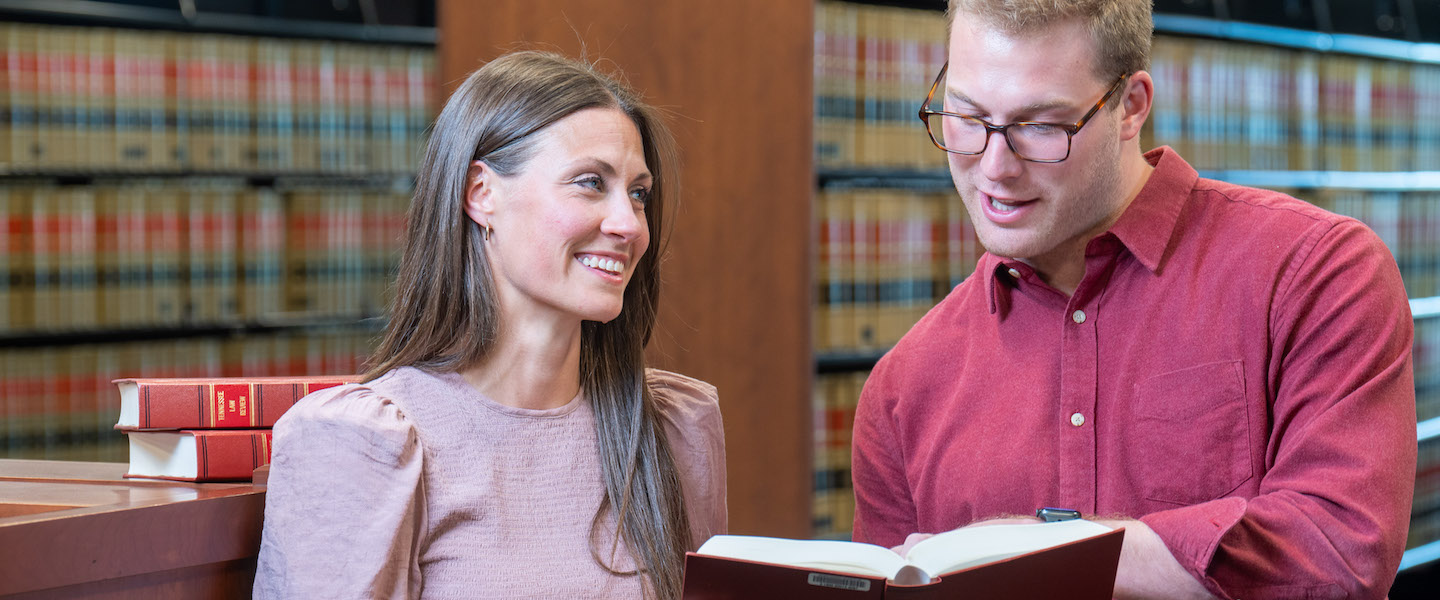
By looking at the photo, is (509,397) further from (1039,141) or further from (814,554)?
(1039,141)

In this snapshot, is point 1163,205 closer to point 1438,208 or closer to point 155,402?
point 155,402

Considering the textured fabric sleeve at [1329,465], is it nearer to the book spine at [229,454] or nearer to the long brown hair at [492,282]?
the long brown hair at [492,282]

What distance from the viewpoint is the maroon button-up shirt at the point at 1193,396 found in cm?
131

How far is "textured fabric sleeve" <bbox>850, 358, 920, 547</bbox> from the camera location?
1.73 meters

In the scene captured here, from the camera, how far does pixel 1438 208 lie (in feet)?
13.3

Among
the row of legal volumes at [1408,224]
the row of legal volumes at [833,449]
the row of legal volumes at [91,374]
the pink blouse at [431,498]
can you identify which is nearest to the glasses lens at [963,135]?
the pink blouse at [431,498]

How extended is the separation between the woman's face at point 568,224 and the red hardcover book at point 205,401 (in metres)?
0.25

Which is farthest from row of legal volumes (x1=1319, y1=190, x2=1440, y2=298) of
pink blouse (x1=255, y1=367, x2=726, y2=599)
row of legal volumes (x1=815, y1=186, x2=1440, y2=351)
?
pink blouse (x1=255, y1=367, x2=726, y2=599)

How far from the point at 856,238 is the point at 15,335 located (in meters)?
2.09

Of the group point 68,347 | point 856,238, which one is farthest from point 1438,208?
point 68,347

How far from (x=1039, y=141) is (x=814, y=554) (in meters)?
0.61

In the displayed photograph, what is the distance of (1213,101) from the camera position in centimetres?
351

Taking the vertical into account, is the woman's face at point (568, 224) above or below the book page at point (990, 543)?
above

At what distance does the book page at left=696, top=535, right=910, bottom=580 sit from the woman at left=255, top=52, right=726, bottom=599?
0.33m
